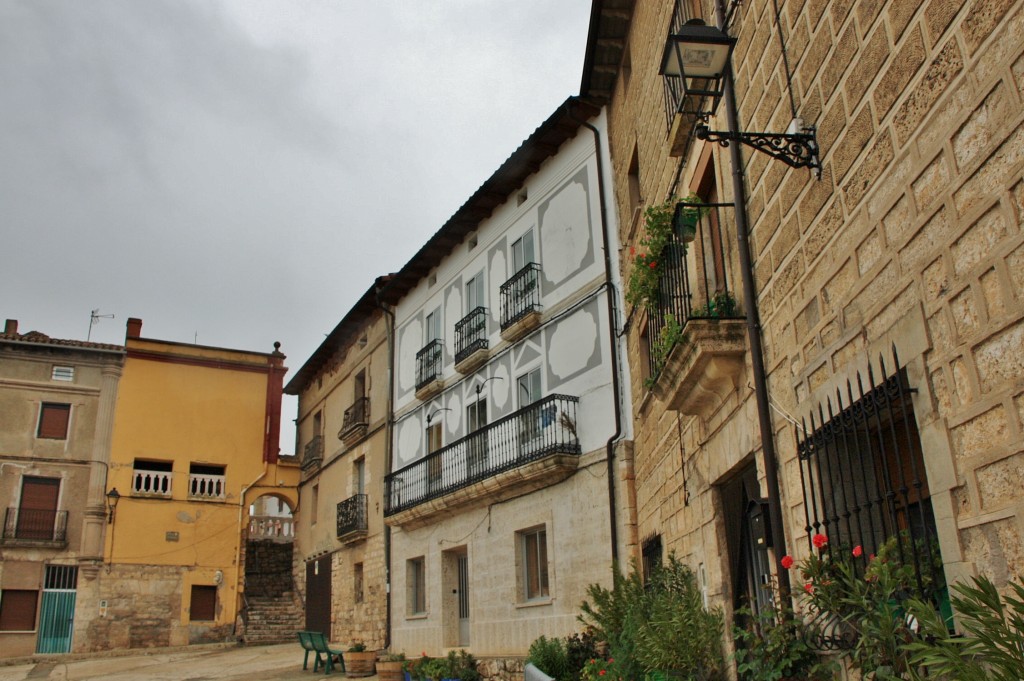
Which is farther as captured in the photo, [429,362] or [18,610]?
[18,610]

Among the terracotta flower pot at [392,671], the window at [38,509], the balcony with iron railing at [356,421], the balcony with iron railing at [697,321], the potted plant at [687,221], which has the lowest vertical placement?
the terracotta flower pot at [392,671]

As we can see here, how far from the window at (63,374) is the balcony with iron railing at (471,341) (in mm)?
14513

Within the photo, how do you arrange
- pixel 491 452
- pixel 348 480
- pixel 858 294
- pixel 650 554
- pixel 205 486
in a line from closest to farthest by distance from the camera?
pixel 858 294
pixel 650 554
pixel 491 452
pixel 348 480
pixel 205 486

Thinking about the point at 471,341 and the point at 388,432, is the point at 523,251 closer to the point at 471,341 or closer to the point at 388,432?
the point at 471,341

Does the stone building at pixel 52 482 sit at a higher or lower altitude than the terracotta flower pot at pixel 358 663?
higher

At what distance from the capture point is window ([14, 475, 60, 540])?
23.6 metres

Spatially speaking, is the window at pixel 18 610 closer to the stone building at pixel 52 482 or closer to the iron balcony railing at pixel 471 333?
the stone building at pixel 52 482

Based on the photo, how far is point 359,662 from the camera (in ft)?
53.3

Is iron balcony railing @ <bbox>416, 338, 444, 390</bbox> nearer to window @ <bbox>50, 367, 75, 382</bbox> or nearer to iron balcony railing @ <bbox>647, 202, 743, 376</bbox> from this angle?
iron balcony railing @ <bbox>647, 202, 743, 376</bbox>

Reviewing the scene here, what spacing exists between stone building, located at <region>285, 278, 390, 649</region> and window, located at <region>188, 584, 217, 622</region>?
98.0 inches

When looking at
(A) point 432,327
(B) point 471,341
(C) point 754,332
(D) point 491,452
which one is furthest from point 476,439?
(C) point 754,332

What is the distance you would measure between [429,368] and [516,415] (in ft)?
14.2

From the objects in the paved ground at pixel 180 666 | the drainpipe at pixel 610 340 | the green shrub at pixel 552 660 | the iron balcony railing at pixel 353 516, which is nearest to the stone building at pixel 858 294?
the green shrub at pixel 552 660

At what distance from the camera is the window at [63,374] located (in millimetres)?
25125
